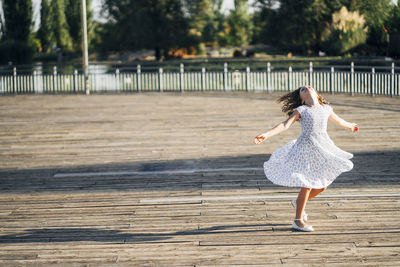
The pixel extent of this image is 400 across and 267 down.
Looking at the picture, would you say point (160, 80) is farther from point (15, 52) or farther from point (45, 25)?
point (45, 25)

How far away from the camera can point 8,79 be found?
24375 mm

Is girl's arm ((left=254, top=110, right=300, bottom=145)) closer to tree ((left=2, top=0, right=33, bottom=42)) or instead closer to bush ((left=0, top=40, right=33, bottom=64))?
bush ((left=0, top=40, right=33, bottom=64))

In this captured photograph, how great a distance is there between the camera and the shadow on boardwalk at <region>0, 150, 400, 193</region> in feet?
25.3

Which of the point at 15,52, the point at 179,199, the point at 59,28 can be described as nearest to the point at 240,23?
the point at 59,28

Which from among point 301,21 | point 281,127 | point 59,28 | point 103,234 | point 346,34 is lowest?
point 103,234

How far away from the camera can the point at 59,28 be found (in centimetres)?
8150

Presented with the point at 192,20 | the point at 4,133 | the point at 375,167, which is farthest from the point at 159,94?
the point at 192,20

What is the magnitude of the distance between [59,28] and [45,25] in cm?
342

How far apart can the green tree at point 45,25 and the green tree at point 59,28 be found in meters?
1.42

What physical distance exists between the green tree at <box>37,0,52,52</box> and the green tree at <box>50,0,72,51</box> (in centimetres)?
142

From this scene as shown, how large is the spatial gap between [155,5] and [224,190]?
54063mm

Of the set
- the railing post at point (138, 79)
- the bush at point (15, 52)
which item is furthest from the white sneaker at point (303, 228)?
the bush at point (15, 52)

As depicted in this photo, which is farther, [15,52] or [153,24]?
[153,24]

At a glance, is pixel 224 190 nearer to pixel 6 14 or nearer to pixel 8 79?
pixel 8 79
